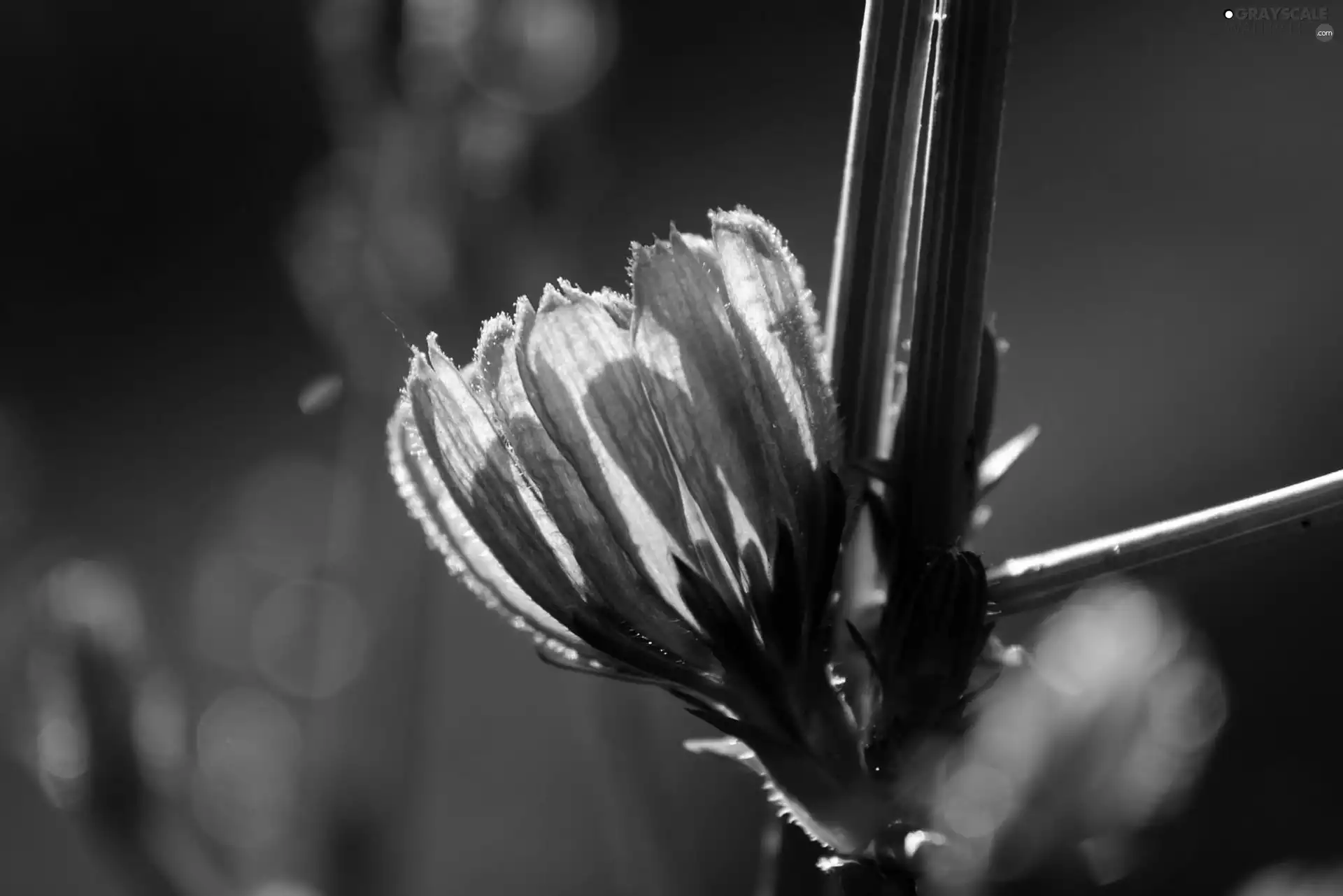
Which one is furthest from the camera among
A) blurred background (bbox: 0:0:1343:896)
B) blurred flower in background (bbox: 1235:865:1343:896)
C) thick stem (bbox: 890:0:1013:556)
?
blurred background (bbox: 0:0:1343:896)

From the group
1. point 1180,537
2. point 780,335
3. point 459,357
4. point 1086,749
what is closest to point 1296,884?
point 1086,749

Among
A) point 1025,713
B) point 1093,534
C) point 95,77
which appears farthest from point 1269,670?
point 95,77

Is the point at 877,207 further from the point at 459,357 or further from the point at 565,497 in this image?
the point at 459,357

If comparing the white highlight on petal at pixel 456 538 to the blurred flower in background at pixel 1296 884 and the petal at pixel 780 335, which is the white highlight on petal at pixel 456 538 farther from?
the blurred flower in background at pixel 1296 884

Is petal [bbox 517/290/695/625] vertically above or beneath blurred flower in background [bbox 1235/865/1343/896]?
above

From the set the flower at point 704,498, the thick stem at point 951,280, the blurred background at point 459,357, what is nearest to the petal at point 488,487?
the flower at point 704,498

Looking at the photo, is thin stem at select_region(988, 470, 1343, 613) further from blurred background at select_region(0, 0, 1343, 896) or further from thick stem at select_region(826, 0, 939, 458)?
blurred background at select_region(0, 0, 1343, 896)

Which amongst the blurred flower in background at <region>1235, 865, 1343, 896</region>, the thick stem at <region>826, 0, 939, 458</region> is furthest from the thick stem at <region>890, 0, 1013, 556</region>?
the blurred flower in background at <region>1235, 865, 1343, 896</region>
